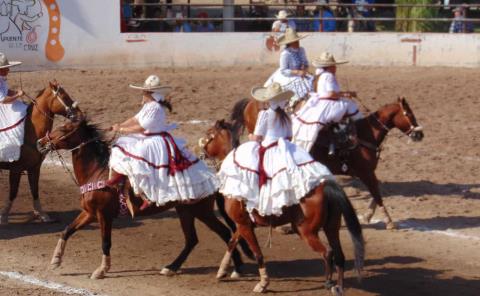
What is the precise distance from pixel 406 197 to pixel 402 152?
95.7 inches

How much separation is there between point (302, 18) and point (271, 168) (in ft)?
46.6

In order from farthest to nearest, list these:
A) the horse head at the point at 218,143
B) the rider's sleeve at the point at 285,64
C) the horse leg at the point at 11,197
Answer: the rider's sleeve at the point at 285,64 < the horse leg at the point at 11,197 < the horse head at the point at 218,143

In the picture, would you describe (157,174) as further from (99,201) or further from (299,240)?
(299,240)

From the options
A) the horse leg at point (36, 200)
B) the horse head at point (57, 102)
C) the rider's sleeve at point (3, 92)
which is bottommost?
the horse leg at point (36, 200)

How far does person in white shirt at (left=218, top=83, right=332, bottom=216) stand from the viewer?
9.58 metres

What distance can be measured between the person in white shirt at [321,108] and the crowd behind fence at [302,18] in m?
10.5

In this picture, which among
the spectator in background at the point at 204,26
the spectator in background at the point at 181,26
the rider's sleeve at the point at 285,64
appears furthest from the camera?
the spectator in background at the point at 204,26

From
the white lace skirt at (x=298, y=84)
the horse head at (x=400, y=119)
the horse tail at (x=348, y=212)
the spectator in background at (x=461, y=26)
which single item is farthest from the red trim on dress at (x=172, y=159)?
the spectator in background at (x=461, y=26)

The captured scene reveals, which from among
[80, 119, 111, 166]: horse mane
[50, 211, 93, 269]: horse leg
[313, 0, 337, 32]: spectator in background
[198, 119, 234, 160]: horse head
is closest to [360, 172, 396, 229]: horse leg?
[198, 119, 234, 160]: horse head

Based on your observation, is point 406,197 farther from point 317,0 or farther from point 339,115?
point 317,0

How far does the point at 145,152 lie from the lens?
34.1 ft

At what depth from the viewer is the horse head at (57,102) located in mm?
12858

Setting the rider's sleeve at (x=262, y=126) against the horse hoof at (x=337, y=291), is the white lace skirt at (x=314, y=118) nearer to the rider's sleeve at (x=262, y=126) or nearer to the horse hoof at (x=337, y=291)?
the rider's sleeve at (x=262, y=126)

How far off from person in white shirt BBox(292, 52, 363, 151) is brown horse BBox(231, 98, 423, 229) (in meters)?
0.21
